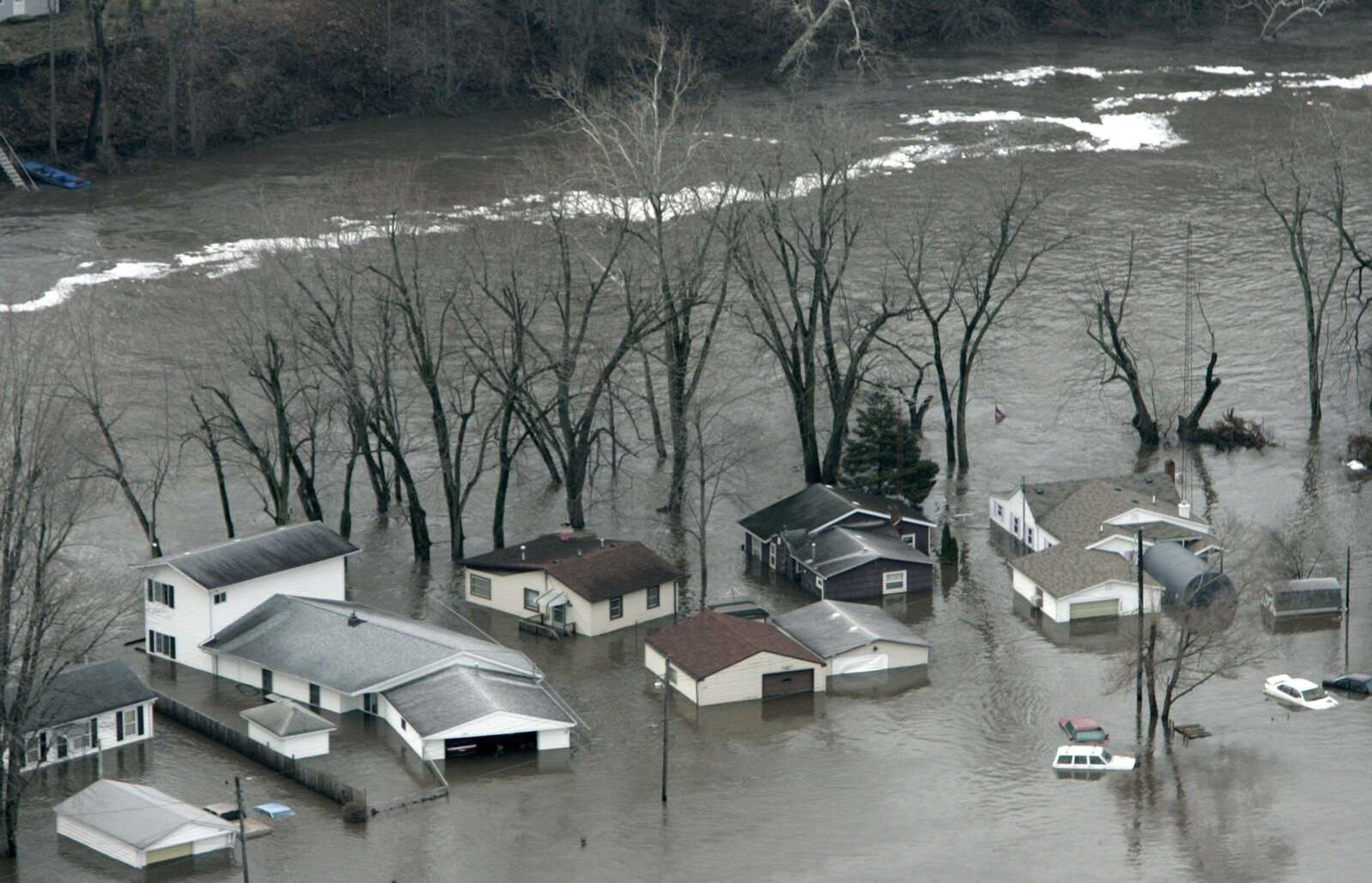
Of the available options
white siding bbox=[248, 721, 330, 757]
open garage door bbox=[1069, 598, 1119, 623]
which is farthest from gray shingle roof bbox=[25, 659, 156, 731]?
open garage door bbox=[1069, 598, 1119, 623]

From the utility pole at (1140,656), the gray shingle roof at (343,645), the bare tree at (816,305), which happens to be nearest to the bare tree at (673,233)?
the bare tree at (816,305)

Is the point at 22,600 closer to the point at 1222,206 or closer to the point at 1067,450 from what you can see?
the point at 1067,450

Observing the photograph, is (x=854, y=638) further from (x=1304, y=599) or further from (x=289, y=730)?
(x=289, y=730)

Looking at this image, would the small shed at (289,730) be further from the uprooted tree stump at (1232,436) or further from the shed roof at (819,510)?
the uprooted tree stump at (1232,436)

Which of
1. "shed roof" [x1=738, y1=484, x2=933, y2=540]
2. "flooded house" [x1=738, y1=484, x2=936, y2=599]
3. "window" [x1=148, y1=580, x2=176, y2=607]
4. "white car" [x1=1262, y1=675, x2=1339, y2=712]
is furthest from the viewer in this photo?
"shed roof" [x1=738, y1=484, x2=933, y2=540]

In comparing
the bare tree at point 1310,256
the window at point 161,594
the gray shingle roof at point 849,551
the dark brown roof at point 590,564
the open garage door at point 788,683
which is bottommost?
the open garage door at point 788,683

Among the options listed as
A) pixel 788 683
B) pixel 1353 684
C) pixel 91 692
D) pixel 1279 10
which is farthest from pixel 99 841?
pixel 1279 10

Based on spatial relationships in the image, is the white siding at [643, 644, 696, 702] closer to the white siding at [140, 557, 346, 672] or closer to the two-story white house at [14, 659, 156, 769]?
the white siding at [140, 557, 346, 672]
